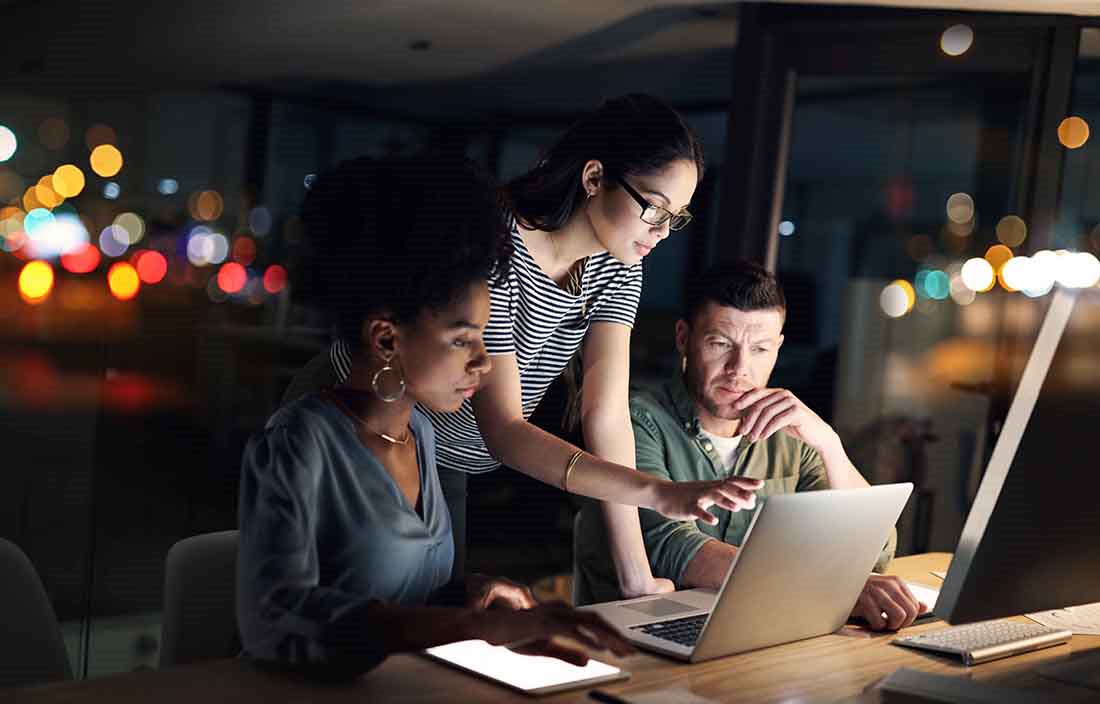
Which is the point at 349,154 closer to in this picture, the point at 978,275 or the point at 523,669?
the point at 523,669

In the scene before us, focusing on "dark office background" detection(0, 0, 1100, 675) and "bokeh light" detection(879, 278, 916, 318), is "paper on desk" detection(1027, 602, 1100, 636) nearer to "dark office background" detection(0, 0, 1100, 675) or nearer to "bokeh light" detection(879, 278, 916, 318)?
"dark office background" detection(0, 0, 1100, 675)

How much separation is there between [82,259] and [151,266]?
208 mm

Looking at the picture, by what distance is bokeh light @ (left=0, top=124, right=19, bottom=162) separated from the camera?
3.13 metres

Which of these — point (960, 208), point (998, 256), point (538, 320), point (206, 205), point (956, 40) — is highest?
point (956, 40)

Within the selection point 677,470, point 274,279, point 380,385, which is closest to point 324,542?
point 380,385

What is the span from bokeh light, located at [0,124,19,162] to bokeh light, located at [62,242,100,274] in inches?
11.4

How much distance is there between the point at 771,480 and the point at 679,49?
3.10 metres

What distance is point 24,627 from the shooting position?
155cm

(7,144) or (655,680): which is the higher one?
(7,144)

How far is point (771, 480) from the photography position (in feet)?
7.68

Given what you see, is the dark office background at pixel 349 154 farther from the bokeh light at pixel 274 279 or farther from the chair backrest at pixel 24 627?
the chair backrest at pixel 24 627

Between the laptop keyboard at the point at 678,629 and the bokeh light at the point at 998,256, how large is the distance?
2.58 metres

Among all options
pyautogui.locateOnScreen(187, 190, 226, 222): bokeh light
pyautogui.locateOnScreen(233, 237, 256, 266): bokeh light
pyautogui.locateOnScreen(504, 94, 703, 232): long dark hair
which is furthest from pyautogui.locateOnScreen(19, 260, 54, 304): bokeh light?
pyautogui.locateOnScreen(504, 94, 703, 232): long dark hair

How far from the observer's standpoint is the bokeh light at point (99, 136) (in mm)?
3254
